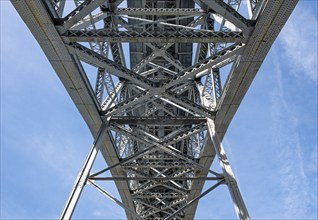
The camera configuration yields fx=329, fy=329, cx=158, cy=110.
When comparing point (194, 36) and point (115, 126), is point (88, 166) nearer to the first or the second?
point (115, 126)

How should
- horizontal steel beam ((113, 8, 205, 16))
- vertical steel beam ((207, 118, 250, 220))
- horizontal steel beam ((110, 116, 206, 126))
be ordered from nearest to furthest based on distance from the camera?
vertical steel beam ((207, 118, 250, 220)) < horizontal steel beam ((113, 8, 205, 16)) < horizontal steel beam ((110, 116, 206, 126))

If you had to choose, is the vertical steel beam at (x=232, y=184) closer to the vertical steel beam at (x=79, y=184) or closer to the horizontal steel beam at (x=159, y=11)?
the vertical steel beam at (x=79, y=184)

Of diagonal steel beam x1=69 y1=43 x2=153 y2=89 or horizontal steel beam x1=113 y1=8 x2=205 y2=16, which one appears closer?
diagonal steel beam x1=69 y1=43 x2=153 y2=89

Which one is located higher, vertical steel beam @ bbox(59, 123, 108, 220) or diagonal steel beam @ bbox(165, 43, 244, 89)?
diagonal steel beam @ bbox(165, 43, 244, 89)

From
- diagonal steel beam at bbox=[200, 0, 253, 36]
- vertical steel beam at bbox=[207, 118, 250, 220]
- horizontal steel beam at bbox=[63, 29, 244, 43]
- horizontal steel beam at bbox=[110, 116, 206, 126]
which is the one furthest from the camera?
horizontal steel beam at bbox=[110, 116, 206, 126]

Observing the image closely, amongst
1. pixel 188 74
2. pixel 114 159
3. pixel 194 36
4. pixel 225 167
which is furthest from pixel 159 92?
pixel 114 159

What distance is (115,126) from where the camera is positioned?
12250mm

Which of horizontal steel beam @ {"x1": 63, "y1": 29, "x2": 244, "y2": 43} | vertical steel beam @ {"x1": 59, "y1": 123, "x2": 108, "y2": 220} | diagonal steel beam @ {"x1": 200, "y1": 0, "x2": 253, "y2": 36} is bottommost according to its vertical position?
vertical steel beam @ {"x1": 59, "y1": 123, "x2": 108, "y2": 220}

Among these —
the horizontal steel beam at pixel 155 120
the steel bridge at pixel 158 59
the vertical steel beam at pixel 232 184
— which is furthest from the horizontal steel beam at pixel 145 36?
the horizontal steel beam at pixel 155 120

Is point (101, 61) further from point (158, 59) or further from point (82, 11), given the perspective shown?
point (158, 59)

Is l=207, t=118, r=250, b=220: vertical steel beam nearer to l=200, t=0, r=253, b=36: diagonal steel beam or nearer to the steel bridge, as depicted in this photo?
the steel bridge

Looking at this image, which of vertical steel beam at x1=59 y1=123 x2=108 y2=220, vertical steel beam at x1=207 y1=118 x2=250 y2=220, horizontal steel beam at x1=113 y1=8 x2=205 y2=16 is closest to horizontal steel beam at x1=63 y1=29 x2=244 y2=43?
horizontal steel beam at x1=113 y1=8 x2=205 y2=16

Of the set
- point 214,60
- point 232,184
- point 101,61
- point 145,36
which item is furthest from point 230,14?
point 232,184

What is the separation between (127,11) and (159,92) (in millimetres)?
3332
